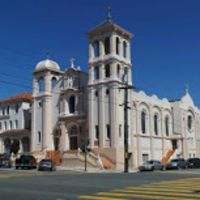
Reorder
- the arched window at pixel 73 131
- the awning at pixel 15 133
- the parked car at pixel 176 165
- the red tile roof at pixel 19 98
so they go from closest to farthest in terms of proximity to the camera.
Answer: the parked car at pixel 176 165
the arched window at pixel 73 131
the awning at pixel 15 133
the red tile roof at pixel 19 98

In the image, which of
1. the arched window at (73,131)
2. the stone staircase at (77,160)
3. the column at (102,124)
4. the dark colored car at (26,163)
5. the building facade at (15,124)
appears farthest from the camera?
the building facade at (15,124)

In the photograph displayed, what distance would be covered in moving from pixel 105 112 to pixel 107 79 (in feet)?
14.6

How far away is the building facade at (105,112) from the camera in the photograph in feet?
177

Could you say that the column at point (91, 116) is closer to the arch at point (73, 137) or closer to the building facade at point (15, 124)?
the arch at point (73, 137)

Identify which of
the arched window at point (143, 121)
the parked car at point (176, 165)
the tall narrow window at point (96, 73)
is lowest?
the parked car at point (176, 165)

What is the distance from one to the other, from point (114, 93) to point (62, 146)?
12.0 meters

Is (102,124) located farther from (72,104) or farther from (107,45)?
(107,45)

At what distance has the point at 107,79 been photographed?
181 ft

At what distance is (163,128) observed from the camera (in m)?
63.8

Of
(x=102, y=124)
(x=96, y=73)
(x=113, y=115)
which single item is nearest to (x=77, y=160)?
(x=102, y=124)

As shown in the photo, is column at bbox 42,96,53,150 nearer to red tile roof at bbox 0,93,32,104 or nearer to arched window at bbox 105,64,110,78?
red tile roof at bbox 0,93,32,104

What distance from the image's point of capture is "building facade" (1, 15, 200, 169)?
5409 cm

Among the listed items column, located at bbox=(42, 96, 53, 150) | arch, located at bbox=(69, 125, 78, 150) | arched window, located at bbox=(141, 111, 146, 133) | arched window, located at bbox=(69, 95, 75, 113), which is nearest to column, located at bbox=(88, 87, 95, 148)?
arch, located at bbox=(69, 125, 78, 150)

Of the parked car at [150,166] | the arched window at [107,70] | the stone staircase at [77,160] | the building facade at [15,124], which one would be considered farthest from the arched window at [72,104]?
the parked car at [150,166]
